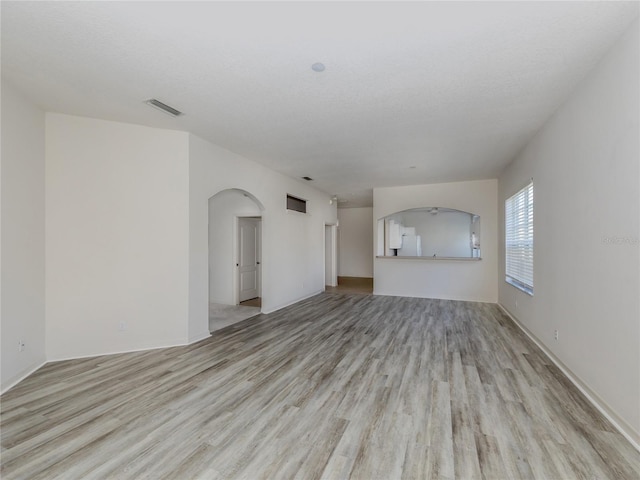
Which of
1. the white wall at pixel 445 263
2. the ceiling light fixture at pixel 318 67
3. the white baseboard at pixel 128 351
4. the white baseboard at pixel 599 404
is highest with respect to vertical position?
the ceiling light fixture at pixel 318 67

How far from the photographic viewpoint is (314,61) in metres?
2.36

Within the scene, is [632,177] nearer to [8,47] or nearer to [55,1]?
[55,1]

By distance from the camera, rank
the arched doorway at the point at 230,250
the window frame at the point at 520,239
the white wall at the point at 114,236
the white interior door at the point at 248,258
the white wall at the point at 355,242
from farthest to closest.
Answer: the white wall at the point at 355,242, the white interior door at the point at 248,258, the arched doorway at the point at 230,250, the window frame at the point at 520,239, the white wall at the point at 114,236

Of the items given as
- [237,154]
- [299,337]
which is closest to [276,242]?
[237,154]

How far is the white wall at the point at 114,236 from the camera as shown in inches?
135

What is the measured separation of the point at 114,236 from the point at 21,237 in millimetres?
821

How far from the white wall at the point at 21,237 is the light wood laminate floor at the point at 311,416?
317mm

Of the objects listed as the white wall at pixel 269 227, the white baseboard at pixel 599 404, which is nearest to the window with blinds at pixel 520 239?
the white baseboard at pixel 599 404

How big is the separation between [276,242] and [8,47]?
4.37m

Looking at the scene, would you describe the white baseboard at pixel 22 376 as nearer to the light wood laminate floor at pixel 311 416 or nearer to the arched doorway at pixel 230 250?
the light wood laminate floor at pixel 311 416

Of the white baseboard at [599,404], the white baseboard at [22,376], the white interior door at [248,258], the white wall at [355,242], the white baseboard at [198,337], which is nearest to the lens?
the white baseboard at [599,404]

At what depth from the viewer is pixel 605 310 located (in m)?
2.31

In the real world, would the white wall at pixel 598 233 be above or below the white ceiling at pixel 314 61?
below

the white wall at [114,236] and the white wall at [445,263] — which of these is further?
the white wall at [445,263]
